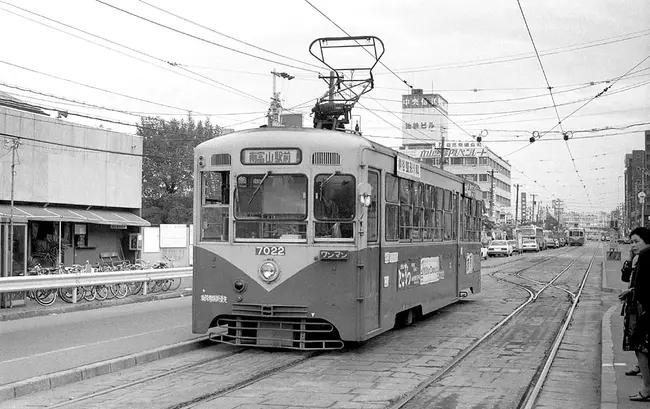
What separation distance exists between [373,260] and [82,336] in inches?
202

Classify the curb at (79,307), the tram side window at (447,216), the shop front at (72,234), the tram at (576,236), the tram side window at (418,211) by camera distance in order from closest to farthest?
the tram side window at (418,211) < the curb at (79,307) < the tram side window at (447,216) < the shop front at (72,234) < the tram at (576,236)

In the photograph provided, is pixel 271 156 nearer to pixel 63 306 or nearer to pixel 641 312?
pixel 641 312

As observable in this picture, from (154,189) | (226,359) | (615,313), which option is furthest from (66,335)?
(154,189)

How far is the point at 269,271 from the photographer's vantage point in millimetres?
11148

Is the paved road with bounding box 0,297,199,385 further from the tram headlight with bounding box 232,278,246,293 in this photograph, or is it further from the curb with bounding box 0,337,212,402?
the tram headlight with bounding box 232,278,246,293

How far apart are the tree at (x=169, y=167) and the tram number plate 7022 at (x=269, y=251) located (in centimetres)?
4521

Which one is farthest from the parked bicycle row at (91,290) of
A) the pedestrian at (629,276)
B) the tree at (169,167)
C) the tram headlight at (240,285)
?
the tree at (169,167)

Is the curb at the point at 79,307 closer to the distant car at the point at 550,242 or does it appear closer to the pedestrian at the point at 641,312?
the pedestrian at the point at 641,312

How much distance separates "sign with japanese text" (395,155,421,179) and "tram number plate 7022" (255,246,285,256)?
2594 millimetres

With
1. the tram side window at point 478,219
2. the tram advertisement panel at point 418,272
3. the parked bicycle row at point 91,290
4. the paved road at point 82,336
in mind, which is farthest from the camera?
the tram side window at point 478,219

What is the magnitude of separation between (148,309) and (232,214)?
7.49m

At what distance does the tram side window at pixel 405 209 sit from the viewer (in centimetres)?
1301

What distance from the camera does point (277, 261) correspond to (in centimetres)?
1114

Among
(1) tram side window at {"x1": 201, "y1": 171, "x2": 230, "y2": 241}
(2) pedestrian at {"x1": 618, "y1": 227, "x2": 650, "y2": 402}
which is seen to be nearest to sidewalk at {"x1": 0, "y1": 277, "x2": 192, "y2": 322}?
(1) tram side window at {"x1": 201, "y1": 171, "x2": 230, "y2": 241}
